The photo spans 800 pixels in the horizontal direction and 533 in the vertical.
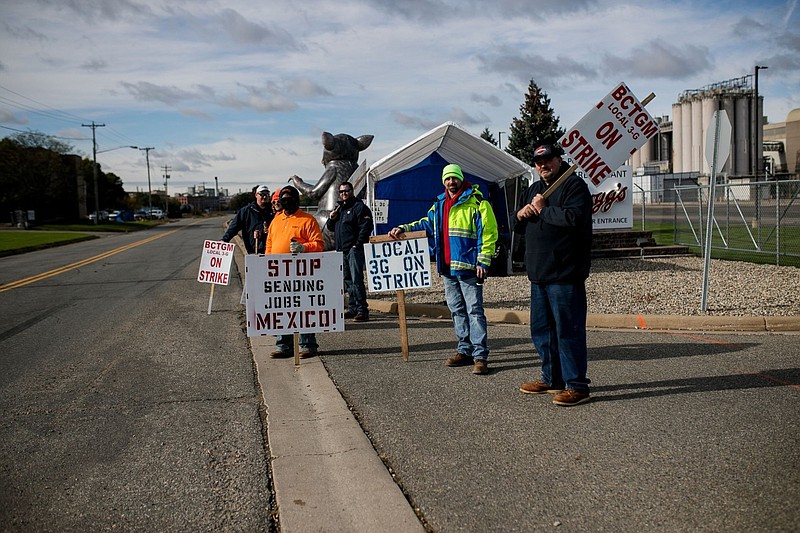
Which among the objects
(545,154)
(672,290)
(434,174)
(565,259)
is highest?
(434,174)

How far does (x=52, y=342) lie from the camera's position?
349 inches

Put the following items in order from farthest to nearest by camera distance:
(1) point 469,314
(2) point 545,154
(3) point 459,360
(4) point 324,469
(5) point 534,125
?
(5) point 534,125 → (3) point 459,360 → (1) point 469,314 → (2) point 545,154 → (4) point 324,469

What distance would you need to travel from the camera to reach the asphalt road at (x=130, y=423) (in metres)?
3.88

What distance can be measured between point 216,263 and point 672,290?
7.41 m

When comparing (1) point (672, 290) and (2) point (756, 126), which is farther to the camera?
(2) point (756, 126)

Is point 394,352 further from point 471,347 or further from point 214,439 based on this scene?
point 214,439

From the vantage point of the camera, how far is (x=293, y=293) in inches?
291

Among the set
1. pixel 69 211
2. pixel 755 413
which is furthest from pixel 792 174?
pixel 755 413

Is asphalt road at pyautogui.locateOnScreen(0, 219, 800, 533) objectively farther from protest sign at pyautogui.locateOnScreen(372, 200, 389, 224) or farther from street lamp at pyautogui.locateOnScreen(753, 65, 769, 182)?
street lamp at pyautogui.locateOnScreen(753, 65, 769, 182)

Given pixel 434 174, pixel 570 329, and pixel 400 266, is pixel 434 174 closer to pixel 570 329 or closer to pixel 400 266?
pixel 400 266

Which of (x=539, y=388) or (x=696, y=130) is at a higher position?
(x=696, y=130)

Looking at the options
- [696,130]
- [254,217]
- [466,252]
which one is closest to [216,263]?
[254,217]

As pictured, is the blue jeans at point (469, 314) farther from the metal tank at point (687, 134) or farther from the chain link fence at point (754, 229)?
the metal tank at point (687, 134)

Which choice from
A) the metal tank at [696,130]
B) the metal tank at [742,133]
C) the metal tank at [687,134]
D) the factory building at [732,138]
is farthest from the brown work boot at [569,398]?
the metal tank at [687,134]
